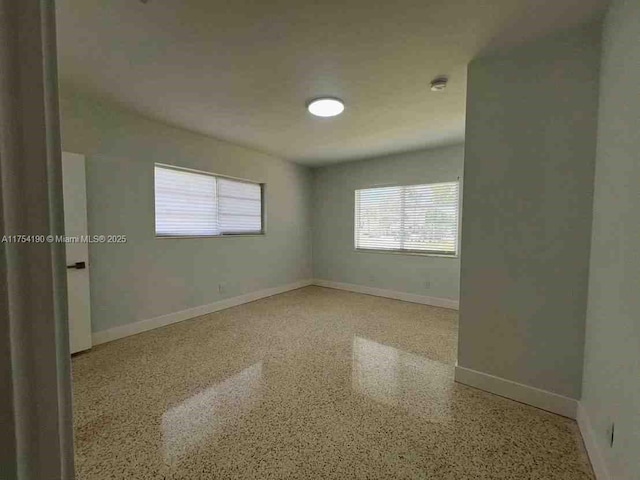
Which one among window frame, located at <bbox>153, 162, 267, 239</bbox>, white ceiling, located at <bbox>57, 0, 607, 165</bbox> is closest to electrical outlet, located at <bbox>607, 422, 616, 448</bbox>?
white ceiling, located at <bbox>57, 0, 607, 165</bbox>

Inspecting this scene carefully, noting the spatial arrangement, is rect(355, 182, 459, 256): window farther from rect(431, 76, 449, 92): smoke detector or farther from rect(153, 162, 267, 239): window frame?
rect(431, 76, 449, 92): smoke detector

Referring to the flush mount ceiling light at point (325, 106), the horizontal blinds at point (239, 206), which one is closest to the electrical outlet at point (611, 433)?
the flush mount ceiling light at point (325, 106)

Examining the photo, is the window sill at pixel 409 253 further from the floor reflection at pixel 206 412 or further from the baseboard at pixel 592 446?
the floor reflection at pixel 206 412

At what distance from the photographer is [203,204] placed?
3977 mm

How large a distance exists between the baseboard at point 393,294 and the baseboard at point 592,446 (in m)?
2.49

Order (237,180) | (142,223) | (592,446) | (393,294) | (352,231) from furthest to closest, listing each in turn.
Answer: (352,231)
(393,294)
(237,180)
(142,223)
(592,446)

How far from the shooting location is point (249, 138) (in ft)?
12.8

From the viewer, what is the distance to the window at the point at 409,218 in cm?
430

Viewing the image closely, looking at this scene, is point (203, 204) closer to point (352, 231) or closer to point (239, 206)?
point (239, 206)

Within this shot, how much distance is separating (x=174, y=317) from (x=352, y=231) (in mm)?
3240

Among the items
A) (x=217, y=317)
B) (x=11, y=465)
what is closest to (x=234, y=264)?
(x=217, y=317)

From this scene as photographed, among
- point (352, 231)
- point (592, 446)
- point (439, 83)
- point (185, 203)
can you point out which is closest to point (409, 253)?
point (352, 231)

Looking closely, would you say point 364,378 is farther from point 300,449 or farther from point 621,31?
point 621,31

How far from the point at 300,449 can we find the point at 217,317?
2.54 metres
